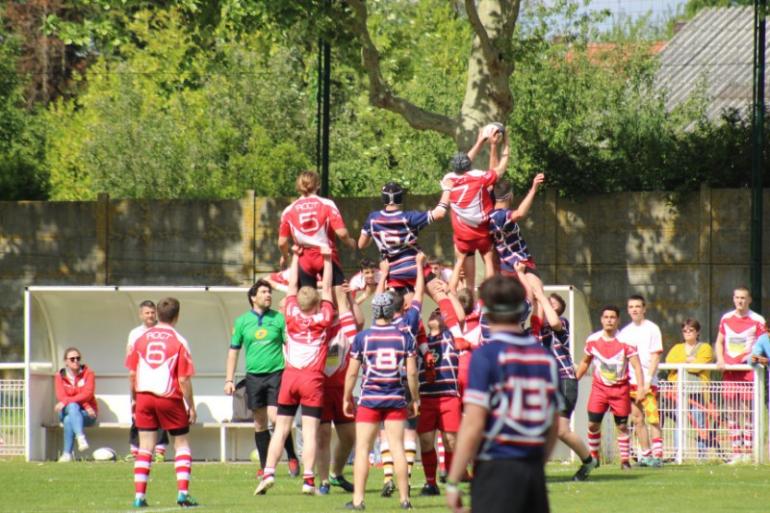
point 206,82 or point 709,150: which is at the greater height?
point 206,82

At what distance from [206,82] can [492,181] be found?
24.2 meters

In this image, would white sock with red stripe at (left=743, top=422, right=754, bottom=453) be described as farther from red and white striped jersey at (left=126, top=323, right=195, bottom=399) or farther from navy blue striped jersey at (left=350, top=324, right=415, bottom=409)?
red and white striped jersey at (left=126, top=323, right=195, bottom=399)

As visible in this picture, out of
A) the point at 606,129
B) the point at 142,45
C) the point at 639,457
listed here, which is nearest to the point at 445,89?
the point at 606,129

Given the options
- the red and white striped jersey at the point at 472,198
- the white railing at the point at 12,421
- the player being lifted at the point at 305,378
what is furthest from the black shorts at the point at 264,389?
the white railing at the point at 12,421

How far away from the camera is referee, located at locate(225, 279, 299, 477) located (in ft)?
56.6

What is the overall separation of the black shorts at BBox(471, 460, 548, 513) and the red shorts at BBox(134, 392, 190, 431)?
644cm

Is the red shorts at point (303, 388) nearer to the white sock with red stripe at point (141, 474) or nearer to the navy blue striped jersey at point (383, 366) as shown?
the navy blue striped jersey at point (383, 366)

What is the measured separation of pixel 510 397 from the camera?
26.3 ft

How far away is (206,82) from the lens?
39562 millimetres

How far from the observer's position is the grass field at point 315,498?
45.5ft

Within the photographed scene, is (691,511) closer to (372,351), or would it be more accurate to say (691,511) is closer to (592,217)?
(372,351)

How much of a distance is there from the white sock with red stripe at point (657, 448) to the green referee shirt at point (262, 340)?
4.99m

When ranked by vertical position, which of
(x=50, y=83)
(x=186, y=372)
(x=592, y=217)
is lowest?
(x=186, y=372)

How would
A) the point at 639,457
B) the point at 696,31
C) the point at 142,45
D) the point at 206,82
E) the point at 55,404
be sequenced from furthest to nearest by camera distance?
the point at 696,31 < the point at 142,45 < the point at 206,82 < the point at 55,404 < the point at 639,457
